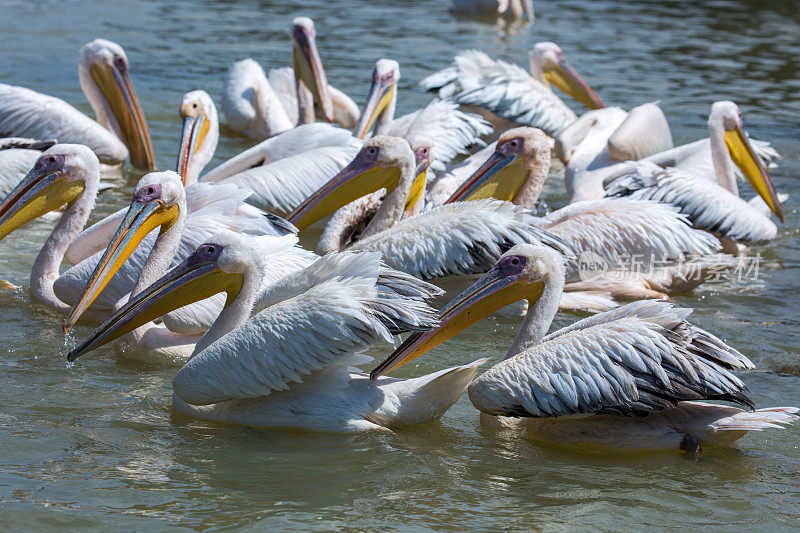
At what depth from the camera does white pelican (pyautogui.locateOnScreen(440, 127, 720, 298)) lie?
220 inches

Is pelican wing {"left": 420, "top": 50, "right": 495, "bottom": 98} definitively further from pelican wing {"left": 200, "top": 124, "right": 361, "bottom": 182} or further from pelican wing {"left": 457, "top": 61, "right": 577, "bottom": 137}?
pelican wing {"left": 200, "top": 124, "right": 361, "bottom": 182}

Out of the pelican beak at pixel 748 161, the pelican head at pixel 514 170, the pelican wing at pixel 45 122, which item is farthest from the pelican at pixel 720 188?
the pelican wing at pixel 45 122

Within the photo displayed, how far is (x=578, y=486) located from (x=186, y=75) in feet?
25.5

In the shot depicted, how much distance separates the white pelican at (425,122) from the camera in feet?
23.2

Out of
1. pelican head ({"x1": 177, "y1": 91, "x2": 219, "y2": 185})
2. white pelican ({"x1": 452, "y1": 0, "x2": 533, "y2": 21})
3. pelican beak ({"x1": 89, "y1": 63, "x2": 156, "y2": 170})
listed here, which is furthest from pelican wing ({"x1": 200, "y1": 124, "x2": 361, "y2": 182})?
white pelican ({"x1": 452, "y1": 0, "x2": 533, "y2": 21})

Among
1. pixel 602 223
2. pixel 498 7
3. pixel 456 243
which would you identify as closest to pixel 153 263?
pixel 456 243

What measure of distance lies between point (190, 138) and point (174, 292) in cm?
276

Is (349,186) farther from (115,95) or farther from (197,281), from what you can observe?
(115,95)

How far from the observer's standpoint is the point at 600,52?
40.8 feet

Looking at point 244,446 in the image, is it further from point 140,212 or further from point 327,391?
point 140,212

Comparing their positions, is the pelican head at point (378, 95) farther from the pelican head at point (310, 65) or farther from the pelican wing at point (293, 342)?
the pelican wing at point (293, 342)

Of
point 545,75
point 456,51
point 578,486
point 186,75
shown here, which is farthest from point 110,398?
point 456,51

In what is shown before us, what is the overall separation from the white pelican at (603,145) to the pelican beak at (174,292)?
348 centimetres

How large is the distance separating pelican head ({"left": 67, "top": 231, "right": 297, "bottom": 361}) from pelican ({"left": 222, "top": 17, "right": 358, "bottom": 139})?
4289 millimetres
